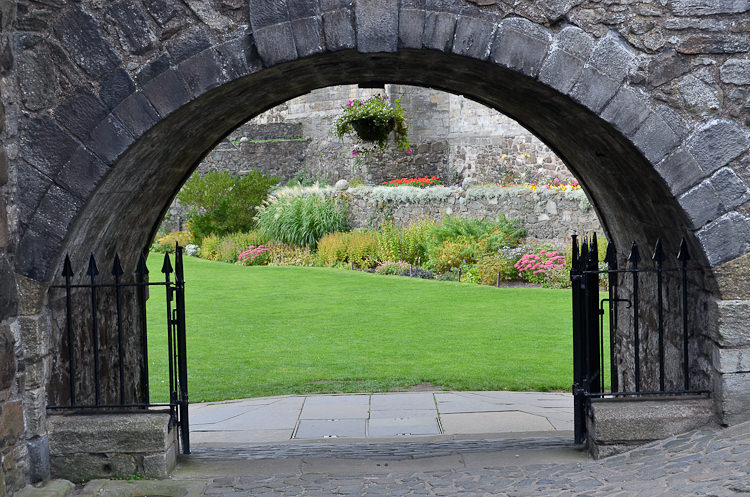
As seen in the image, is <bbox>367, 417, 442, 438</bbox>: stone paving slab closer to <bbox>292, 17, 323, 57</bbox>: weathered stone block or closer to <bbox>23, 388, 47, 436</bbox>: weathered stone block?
<bbox>23, 388, 47, 436</bbox>: weathered stone block

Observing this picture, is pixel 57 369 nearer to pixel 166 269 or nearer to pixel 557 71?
pixel 166 269

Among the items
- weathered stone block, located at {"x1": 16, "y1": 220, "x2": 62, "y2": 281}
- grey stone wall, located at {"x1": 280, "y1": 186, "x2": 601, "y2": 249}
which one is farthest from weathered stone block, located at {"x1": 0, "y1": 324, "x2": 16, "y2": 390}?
grey stone wall, located at {"x1": 280, "y1": 186, "x2": 601, "y2": 249}

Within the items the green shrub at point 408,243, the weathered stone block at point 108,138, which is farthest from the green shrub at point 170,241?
the weathered stone block at point 108,138

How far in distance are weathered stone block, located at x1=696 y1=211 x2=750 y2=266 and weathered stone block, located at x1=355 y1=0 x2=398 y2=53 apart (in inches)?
81.3

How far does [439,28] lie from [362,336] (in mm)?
7032

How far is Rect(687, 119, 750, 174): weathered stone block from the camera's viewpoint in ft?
15.6

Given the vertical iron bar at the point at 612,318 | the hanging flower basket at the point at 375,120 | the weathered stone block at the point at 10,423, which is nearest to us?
the weathered stone block at the point at 10,423

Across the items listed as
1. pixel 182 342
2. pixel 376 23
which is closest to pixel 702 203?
pixel 376 23

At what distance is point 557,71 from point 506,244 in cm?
1113

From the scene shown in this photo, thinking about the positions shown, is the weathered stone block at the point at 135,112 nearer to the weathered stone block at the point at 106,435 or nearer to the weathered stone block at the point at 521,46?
the weathered stone block at the point at 106,435

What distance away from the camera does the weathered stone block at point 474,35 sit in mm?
4672

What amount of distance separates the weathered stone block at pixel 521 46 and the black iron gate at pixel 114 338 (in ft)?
7.48

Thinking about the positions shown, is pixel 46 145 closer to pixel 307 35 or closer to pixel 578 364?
pixel 307 35

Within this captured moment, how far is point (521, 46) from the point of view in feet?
15.4
